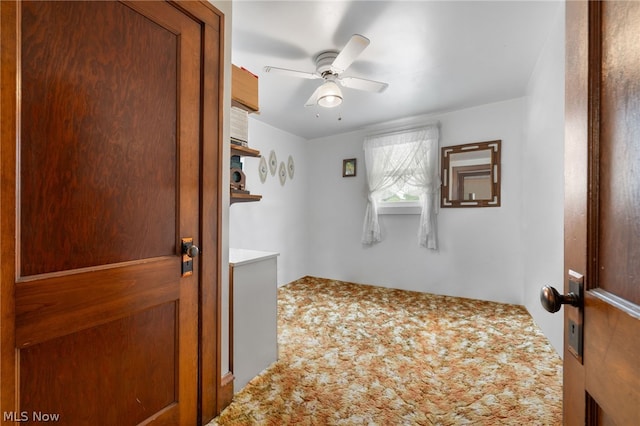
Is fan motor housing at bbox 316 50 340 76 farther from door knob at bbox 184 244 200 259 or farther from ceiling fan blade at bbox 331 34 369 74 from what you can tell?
door knob at bbox 184 244 200 259

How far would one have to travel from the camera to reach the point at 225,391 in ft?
4.73

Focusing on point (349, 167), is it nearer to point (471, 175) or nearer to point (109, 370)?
point (471, 175)

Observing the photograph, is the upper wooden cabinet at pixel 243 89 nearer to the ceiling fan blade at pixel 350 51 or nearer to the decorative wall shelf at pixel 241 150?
the decorative wall shelf at pixel 241 150

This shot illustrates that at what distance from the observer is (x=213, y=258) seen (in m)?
1.35

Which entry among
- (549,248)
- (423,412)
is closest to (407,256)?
(549,248)

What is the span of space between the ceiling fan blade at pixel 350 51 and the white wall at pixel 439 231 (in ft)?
6.57

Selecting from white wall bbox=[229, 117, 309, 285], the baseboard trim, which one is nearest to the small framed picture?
white wall bbox=[229, 117, 309, 285]

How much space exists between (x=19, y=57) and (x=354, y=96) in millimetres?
2623

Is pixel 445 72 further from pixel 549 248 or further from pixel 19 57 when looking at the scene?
pixel 19 57

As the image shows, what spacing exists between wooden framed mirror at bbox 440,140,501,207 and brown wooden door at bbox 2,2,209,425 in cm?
305

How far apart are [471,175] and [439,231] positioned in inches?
30.6

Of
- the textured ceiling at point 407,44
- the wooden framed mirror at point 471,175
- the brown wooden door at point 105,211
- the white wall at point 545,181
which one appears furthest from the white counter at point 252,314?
the wooden framed mirror at point 471,175

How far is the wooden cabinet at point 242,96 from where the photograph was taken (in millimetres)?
1629

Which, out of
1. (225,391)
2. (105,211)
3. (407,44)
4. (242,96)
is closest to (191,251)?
(105,211)
